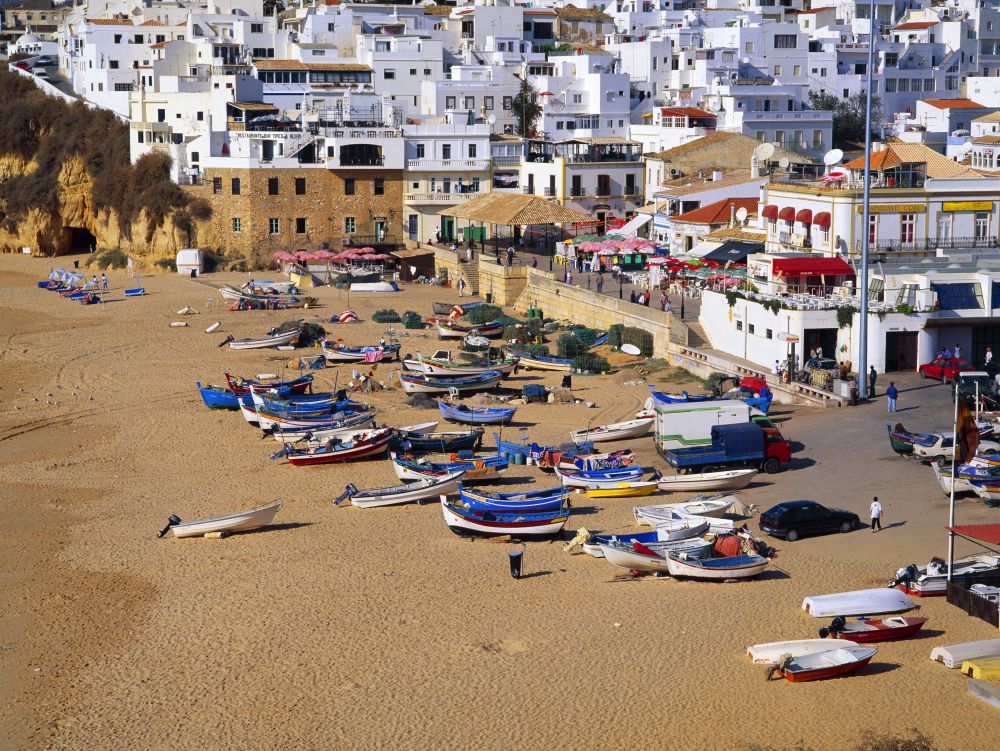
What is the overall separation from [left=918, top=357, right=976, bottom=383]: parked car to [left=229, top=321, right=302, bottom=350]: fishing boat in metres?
20.5

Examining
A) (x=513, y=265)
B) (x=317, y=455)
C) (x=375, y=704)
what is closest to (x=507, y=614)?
(x=375, y=704)

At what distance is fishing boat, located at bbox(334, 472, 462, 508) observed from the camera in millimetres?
28828

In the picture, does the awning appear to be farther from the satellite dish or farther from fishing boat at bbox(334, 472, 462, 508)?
fishing boat at bbox(334, 472, 462, 508)

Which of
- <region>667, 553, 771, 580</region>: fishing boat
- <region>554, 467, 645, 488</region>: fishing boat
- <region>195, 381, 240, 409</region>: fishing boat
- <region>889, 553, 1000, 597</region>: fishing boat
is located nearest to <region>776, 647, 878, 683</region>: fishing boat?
<region>889, 553, 1000, 597</region>: fishing boat

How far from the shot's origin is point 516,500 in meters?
27.1

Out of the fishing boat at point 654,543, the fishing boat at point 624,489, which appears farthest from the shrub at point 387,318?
the fishing boat at point 654,543

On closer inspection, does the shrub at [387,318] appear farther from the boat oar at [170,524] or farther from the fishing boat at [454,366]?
the boat oar at [170,524]

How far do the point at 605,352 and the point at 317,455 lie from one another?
44.2ft

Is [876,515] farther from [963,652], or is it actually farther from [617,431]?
[617,431]

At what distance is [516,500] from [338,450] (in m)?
6.57

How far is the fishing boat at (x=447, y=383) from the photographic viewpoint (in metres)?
38.7

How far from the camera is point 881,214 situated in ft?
137

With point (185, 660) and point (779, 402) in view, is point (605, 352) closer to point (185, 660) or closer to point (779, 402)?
point (779, 402)

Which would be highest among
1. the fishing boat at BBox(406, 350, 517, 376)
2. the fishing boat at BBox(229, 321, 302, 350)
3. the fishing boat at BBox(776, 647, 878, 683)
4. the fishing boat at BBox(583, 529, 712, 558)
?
the fishing boat at BBox(406, 350, 517, 376)
